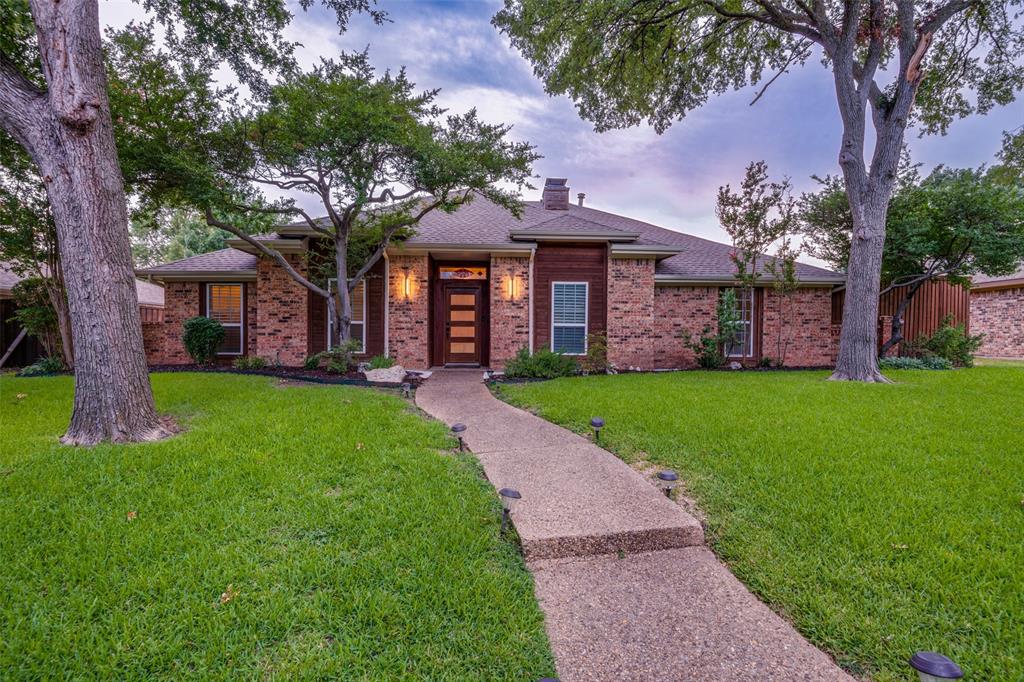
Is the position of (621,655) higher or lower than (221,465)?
lower

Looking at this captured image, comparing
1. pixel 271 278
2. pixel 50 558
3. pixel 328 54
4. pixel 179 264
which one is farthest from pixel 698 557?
pixel 179 264

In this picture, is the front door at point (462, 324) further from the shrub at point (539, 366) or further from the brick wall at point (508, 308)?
the shrub at point (539, 366)

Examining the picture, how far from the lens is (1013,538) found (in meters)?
2.51

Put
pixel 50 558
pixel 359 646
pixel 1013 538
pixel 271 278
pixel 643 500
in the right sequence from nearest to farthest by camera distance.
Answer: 1. pixel 359 646
2. pixel 50 558
3. pixel 1013 538
4. pixel 643 500
5. pixel 271 278

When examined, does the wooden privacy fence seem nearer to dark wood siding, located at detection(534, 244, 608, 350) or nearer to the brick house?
the brick house

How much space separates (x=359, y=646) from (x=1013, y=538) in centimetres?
369

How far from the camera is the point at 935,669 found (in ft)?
4.57

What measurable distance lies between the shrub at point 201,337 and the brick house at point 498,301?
0.65m

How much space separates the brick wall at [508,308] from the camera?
996 centimetres

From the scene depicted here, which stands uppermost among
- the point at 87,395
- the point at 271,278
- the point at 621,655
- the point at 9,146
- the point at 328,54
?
the point at 328,54

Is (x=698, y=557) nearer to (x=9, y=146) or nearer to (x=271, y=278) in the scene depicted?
(x=271, y=278)

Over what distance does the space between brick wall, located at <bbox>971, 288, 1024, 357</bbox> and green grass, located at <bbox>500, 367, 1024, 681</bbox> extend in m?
14.1

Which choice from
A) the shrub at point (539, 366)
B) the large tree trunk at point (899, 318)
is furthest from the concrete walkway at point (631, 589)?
the large tree trunk at point (899, 318)

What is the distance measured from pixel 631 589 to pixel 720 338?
31.2 feet
